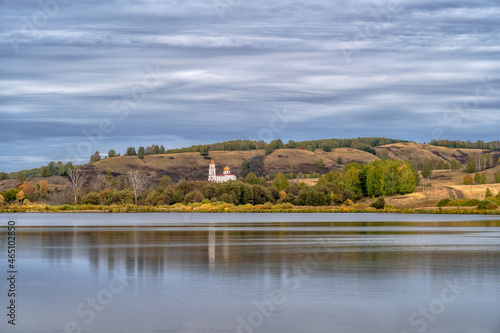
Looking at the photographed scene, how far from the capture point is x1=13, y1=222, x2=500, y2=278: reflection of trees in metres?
25.0

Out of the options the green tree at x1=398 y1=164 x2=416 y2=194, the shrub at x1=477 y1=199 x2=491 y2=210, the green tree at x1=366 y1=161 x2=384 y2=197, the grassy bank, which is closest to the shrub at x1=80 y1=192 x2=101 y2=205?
the grassy bank

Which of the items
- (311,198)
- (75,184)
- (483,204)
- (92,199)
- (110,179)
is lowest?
(483,204)

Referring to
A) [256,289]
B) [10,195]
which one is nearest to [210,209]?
[10,195]

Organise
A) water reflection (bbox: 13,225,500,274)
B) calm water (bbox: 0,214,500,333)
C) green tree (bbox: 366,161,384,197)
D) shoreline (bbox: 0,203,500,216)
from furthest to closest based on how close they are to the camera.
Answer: green tree (bbox: 366,161,384,197)
shoreline (bbox: 0,203,500,216)
water reflection (bbox: 13,225,500,274)
calm water (bbox: 0,214,500,333)

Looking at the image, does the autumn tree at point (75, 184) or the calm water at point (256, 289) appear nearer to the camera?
the calm water at point (256, 289)

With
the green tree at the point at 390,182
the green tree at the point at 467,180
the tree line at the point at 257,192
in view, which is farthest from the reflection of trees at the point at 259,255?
the green tree at the point at 467,180

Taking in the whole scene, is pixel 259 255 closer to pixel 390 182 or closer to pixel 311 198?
pixel 311 198

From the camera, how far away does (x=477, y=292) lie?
19.3m

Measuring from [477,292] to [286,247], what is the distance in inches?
648

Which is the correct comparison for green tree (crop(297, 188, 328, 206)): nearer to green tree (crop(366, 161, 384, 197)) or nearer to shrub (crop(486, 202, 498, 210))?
green tree (crop(366, 161, 384, 197))

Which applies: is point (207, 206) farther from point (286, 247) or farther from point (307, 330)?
point (307, 330)

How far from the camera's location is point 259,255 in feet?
98.7

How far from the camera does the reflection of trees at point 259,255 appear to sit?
2503 cm

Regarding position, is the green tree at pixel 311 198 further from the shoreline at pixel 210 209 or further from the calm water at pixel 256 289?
the calm water at pixel 256 289
